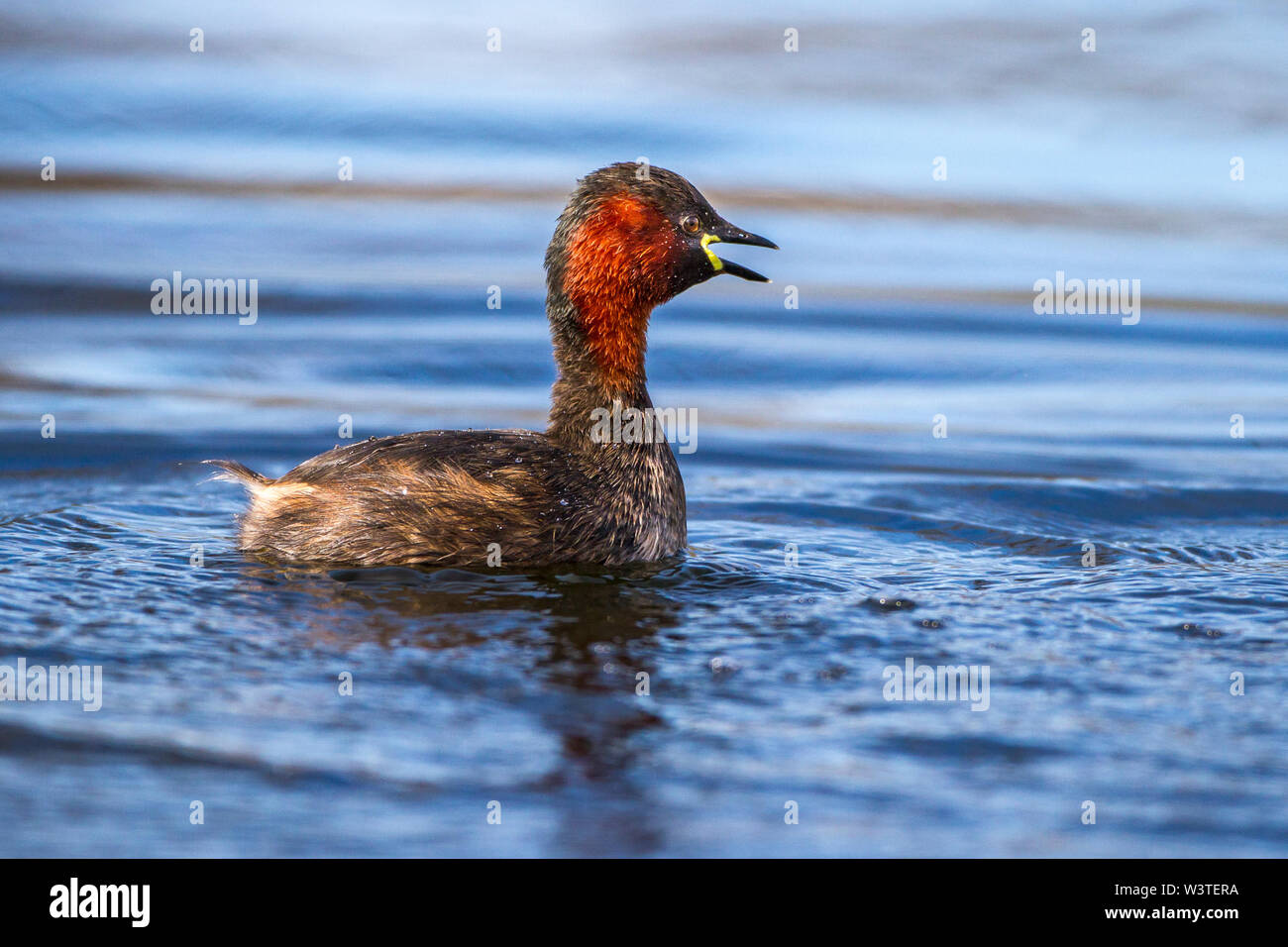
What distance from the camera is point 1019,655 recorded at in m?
5.94

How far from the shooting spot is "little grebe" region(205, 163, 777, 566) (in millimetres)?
6781

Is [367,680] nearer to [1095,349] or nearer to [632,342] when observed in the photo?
[632,342]

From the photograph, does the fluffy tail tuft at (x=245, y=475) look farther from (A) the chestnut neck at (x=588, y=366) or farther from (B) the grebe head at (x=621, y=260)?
(B) the grebe head at (x=621, y=260)

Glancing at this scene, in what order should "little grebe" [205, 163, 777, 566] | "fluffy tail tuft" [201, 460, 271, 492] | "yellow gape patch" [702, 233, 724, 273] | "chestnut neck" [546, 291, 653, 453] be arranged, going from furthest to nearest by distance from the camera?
"yellow gape patch" [702, 233, 724, 273]
"chestnut neck" [546, 291, 653, 453]
"fluffy tail tuft" [201, 460, 271, 492]
"little grebe" [205, 163, 777, 566]

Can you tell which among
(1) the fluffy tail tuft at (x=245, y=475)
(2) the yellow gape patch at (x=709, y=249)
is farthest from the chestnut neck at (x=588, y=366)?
(1) the fluffy tail tuft at (x=245, y=475)

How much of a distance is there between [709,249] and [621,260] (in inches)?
18.2

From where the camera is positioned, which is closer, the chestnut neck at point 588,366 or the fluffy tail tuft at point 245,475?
the fluffy tail tuft at point 245,475

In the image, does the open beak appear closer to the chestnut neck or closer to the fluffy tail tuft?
the chestnut neck

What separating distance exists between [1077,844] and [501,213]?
933 centimetres

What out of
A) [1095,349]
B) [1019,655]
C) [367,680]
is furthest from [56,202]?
[1019,655]

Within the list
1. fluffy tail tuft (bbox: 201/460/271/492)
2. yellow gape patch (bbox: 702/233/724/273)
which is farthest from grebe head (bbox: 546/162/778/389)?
fluffy tail tuft (bbox: 201/460/271/492)

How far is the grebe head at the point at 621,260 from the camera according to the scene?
7.27 metres

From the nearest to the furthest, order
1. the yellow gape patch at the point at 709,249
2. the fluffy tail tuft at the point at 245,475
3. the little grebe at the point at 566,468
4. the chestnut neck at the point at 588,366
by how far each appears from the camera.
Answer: the little grebe at the point at 566,468 → the fluffy tail tuft at the point at 245,475 → the chestnut neck at the point at 588,366 → the yellow gape patch at the point at 709,249

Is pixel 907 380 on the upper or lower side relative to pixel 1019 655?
upper
